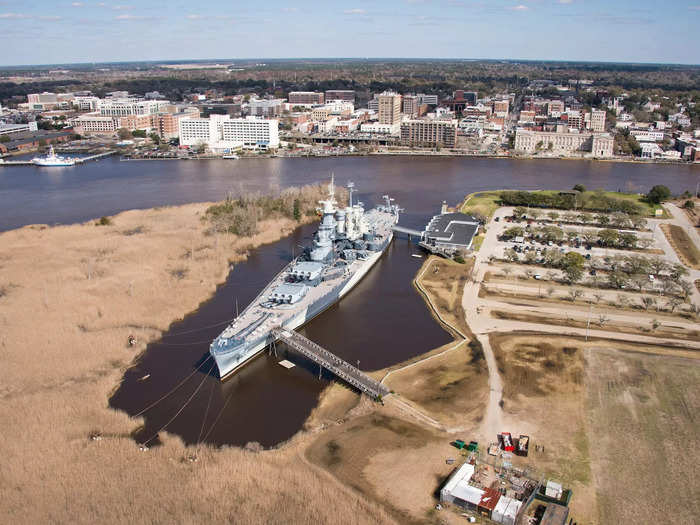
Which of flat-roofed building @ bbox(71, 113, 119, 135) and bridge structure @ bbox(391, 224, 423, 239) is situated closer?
bridge structure @ bbox(391, 224, 423, 239)

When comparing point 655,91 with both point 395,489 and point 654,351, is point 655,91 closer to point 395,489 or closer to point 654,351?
point 654,351

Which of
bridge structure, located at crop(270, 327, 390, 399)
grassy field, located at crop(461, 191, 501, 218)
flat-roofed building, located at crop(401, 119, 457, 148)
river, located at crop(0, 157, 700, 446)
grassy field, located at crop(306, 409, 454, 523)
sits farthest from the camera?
flat-roofed building, located at crop(401, 119, 457, 148)

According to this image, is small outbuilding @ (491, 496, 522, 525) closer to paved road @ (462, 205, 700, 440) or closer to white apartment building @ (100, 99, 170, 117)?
paved road @ (462, 205, 700, 440)

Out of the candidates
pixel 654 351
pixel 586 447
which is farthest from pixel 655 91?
pixel 586 447

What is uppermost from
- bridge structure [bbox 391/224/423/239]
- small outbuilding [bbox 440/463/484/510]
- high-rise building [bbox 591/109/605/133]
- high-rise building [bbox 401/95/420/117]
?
high-rise building [bbox 401/95/420/117]

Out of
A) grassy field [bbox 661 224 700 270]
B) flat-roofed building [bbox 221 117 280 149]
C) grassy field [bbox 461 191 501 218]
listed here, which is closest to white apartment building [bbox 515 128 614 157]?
grassy field [bbox 461 191 501 218]

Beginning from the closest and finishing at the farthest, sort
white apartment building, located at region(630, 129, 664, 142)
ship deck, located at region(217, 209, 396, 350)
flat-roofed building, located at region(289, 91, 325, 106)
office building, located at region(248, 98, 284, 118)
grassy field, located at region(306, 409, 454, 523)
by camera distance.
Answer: grassy field, located at region(306, 409, 454, 523) < ship deck, located at region(217, 209, 396, 350) < white apartment building, located at region(630, 129, 664, 142) < office building, located at region(248, 98, 284, 118) < flat-roofed building, located at region(289, 91, 325, 106)
